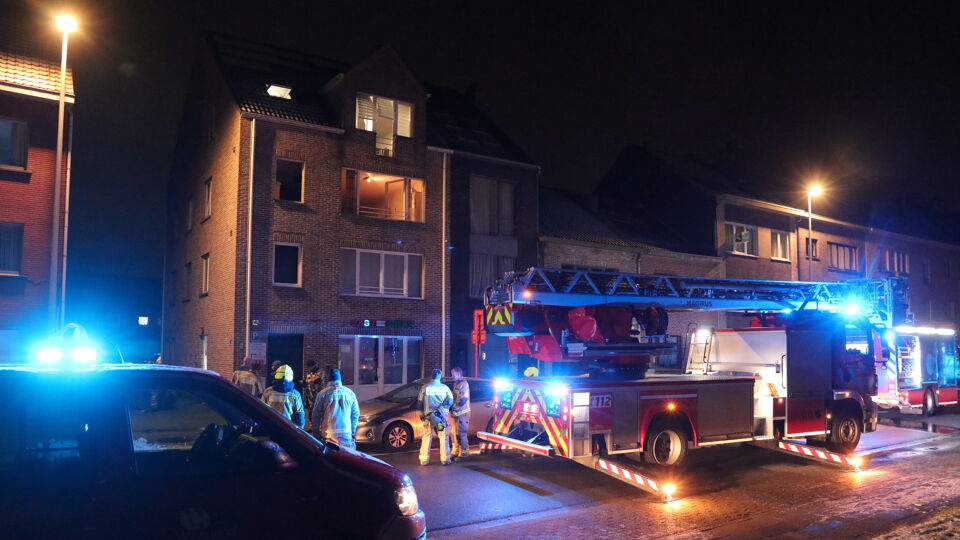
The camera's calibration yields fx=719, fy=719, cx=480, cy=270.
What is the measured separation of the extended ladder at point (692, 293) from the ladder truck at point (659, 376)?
27mm

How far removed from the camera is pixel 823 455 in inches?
442

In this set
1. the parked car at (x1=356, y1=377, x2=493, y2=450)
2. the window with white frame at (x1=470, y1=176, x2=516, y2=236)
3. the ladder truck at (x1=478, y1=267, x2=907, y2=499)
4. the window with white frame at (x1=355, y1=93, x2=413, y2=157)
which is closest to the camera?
the ladder truck at (x1=478, y1=267, x2=907, y2=499)

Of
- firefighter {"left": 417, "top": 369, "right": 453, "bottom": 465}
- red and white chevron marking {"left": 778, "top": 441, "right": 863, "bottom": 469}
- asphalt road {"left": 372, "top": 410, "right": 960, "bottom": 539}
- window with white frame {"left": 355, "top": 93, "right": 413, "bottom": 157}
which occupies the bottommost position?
asphalt road {"left": 372, "top": 410, "right": 960, "bottom": 539}

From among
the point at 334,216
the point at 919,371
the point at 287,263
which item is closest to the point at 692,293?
the point at 919,371

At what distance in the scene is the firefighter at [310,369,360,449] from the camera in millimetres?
9844

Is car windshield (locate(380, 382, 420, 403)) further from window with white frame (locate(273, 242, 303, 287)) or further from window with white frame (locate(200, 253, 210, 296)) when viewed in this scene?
window with white frame (locate(200, 253, 210, 296))

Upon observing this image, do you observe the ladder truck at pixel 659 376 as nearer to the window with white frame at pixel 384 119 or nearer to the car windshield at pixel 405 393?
the car windshield at pixel 405 393

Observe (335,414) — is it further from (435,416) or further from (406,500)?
(406,500)

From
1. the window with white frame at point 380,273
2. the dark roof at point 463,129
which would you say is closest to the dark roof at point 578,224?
the dark roof at point 463,129

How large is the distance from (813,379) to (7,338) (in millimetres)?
19448

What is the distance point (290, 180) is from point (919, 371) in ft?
61.8

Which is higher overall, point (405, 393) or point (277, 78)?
point (277, 78)

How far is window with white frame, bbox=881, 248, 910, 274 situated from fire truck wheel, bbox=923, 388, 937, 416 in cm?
2345

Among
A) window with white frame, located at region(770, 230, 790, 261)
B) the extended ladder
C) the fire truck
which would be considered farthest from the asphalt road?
window with white frame, located at region(770, 230, 790, 261)
